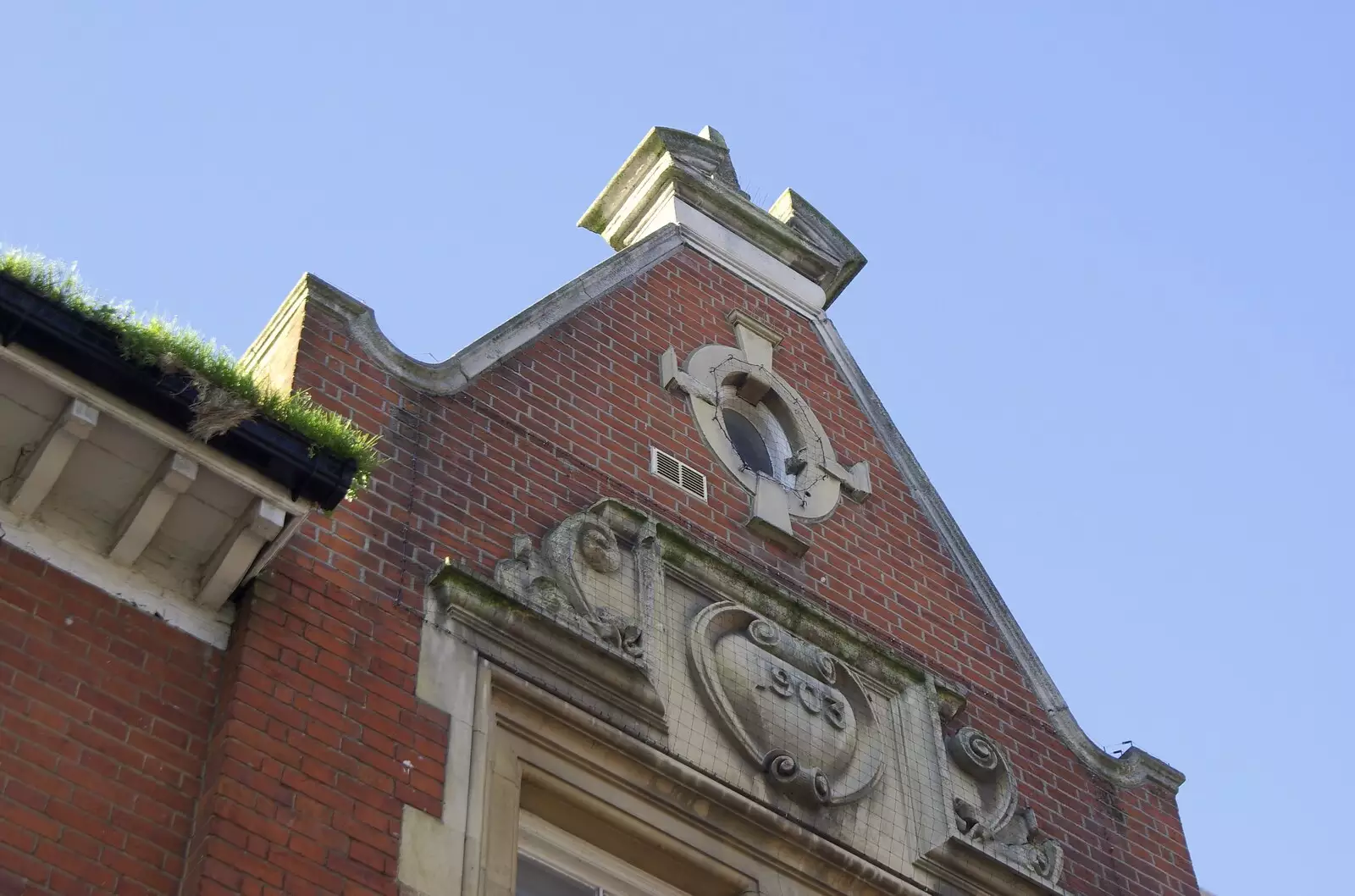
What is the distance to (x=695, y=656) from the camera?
34.8 feet

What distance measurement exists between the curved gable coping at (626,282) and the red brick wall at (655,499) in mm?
78

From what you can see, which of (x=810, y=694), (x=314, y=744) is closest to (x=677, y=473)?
(x=810, y=694)

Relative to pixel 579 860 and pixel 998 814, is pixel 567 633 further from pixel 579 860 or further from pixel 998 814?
pixel 998 814

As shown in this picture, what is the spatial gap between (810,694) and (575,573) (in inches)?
55.8

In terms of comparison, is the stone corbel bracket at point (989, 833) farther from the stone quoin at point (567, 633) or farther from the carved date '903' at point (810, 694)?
the carved date '903' at point (810, 694)

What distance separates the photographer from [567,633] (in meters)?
10.0

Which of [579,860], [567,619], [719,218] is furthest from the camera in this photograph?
[719,218]

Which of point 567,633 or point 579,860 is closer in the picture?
point 579,860

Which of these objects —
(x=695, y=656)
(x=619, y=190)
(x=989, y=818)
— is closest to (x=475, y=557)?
(x=695, y=656)

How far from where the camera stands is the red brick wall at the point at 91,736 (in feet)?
25.5

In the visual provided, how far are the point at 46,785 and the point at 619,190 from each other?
755cm

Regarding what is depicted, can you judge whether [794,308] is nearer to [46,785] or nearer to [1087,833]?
[1087,833]

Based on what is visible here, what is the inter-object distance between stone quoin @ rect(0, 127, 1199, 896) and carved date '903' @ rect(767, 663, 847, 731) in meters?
0.02

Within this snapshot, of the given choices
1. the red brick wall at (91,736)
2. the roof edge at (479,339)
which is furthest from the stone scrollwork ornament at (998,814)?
the red brick wall at (91,736)
